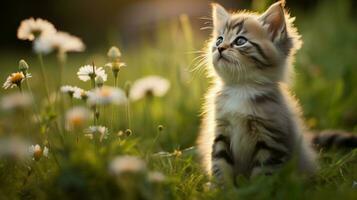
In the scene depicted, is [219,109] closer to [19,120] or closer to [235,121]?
[235,121]

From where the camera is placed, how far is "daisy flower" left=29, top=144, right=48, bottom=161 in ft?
7.11

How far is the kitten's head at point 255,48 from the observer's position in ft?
8.55

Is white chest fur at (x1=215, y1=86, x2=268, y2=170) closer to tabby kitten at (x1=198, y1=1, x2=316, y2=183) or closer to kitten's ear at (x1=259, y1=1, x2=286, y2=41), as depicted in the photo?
tabby kitten at (x1=198, y1=1, x2=316, y2=183)

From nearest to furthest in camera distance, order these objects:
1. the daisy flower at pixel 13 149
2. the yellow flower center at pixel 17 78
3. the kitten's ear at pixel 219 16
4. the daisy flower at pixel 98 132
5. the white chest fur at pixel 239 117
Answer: the daisy flower at pixel 13 149 → the daisy flower at pixel 98 132 → the yellow flower center at pixel 17 78 → the white chest fur at pixel 239 117 → the kitten's ear at pixel 219 16

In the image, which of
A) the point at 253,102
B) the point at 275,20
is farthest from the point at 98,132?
the point at 275,20

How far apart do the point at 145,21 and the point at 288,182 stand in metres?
9.14

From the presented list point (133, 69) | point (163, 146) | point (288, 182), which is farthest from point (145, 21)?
point (288, 182)

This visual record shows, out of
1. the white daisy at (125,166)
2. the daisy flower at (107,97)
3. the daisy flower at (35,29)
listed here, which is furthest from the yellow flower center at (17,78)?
the white daisy at (125,166)

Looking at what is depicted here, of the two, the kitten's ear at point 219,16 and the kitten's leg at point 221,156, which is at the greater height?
the kitten's ear at point 219,16

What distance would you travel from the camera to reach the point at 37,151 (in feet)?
7.12

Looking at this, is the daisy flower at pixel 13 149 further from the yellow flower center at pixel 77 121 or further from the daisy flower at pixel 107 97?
the daisy flower at pixel 107 97

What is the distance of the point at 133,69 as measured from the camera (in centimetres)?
624

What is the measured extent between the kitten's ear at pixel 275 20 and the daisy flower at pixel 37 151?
46.1 inches

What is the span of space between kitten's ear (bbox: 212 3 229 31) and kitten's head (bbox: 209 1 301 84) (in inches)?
3.1
